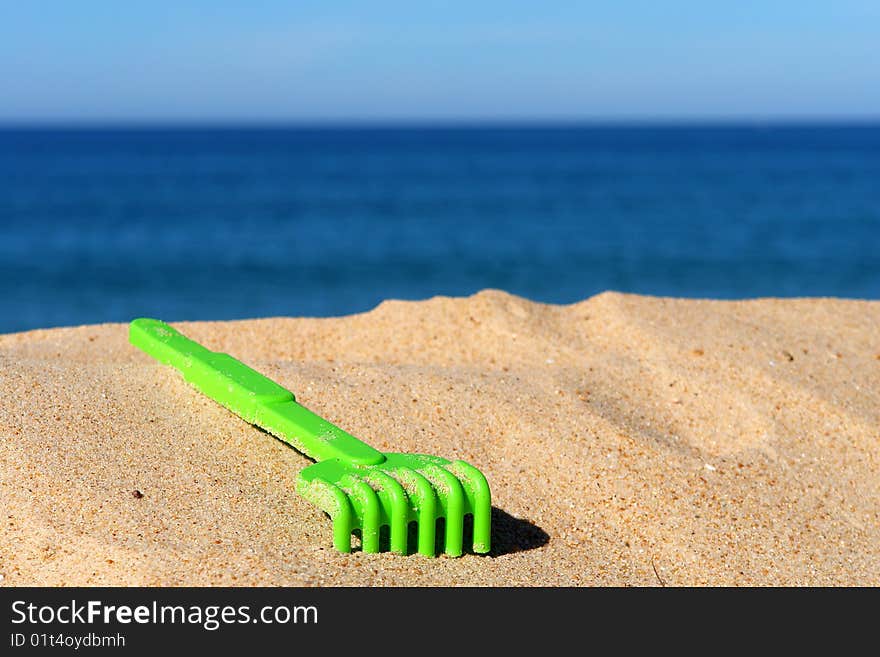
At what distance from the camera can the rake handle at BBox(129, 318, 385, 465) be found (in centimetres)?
299

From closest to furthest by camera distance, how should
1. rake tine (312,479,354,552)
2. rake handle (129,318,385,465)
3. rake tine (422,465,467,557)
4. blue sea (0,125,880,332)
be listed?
rake tine (312,479,354,552)
rake tine (422,465,467,557)
rake handle (129,318,385,465)
blue sea (0,125,880,332)

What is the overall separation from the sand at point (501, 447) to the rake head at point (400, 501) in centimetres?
6

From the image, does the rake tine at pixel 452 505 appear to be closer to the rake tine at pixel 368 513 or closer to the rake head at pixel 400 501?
the rake head at pixel 400 501

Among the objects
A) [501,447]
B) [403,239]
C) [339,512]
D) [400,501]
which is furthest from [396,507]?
[403,239]

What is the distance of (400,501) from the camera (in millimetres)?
2707

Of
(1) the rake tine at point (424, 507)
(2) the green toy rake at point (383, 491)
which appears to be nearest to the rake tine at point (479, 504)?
(2) the green toy rake at point (383, 491)

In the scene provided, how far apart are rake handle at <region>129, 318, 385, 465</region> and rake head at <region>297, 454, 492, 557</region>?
91 millimetres

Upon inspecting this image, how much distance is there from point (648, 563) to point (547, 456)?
62 centimetres

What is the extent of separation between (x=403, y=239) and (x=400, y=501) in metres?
17.7

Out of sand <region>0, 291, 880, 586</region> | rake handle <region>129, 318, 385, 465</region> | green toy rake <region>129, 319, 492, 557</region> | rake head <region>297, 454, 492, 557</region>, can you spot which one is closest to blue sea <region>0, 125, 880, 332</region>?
sand <region>0, 291, 880, 586</region>

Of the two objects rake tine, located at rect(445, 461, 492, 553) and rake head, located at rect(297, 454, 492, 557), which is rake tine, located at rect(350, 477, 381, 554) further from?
rake tine, located at rect(445, 461, 492, 553)

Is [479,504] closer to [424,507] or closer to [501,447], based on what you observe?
[424,507]

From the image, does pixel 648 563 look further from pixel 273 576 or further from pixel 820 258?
pixel 820 258

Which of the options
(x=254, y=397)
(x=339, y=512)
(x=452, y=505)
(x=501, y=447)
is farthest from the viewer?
(x=501, y=447)
